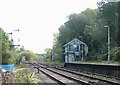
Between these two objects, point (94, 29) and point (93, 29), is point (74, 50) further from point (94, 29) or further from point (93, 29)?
point (94, 29)

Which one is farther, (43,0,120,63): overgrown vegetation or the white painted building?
the white painted building

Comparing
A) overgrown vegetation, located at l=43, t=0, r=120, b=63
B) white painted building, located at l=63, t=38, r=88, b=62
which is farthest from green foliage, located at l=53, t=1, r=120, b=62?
white painted building, located at l=63, t=38, r=88, b=62

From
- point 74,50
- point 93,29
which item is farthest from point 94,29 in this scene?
point 74,50

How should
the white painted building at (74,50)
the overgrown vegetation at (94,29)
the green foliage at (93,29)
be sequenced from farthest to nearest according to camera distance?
the white painted building at (74,50) → the green foliage at (93,29) → the overgrown vegetation at (94,29)

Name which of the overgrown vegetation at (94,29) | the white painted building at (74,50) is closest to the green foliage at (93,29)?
the overgrown vegetation at (94,29)

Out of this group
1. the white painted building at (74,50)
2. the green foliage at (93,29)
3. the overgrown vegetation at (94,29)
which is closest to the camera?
the overgrown vegetation at (94,29)

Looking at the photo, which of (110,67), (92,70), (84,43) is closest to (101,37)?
(84,43)

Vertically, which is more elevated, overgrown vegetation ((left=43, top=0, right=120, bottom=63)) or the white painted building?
overgrown vegetation ((left=43, top=0, right=120, bottom=63))

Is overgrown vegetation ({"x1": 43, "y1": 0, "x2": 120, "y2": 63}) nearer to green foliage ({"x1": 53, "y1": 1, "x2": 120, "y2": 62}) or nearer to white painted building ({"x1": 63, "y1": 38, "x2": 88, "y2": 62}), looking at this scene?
green foliage ({"x1": 53, "y1": 1, "x2": 120, "y2": 62})

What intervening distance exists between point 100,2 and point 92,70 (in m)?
20.8

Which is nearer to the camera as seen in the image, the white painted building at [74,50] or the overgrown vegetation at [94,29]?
the overgrown vegetation at [94,29]

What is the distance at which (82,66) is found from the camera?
21.6 meters

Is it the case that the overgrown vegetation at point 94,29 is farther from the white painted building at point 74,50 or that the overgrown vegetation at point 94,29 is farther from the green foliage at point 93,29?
the white painted building at point 74,50

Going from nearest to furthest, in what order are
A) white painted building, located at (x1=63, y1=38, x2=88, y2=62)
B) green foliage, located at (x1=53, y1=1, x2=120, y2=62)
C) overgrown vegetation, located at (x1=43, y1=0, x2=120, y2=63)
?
1. overgrown vegetation, located at (x1=43, y1=0, x2=120, y2=63)
2. green foliage, located at (x1=53, y1=1, x2=120, y2=62)
3. white painted building, located at (x1=63, y1=38, x2=88, y2=62)
